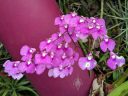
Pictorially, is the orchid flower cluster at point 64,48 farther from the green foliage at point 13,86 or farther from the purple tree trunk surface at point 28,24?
the green foliage at point 13,86

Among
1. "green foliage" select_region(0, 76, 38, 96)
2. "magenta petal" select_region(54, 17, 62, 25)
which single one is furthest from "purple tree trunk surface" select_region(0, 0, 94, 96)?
"green foliage" select_region(0, 76, 38, 96)

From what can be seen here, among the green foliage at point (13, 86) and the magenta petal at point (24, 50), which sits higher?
the magenta petal at point (24, 50)

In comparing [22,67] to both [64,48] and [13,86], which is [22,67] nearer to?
[64,48]

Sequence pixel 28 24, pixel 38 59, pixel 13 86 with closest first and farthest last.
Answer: pixel 38 59
pixel 28 24
pixel 13 86

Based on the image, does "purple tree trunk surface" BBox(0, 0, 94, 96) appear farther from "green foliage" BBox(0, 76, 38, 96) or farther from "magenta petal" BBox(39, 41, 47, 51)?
"green foliage" BBox(0, 76, 38, 96)

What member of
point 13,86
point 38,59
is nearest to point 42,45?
point 38,59

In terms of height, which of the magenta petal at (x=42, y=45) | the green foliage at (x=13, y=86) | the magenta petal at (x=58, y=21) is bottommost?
the green foliage at (x=13, y=86)

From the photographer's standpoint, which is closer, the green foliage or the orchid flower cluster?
the orchid flower cluster

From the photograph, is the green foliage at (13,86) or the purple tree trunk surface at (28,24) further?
the green foliage at (13,86)

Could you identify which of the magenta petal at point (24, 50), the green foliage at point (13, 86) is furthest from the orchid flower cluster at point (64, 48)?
the green foliage at point (13, 86)

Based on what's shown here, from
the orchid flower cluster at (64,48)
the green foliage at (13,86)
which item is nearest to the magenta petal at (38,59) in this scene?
the orchid flower cluster at (64,48)

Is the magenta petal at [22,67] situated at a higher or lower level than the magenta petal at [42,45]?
lower

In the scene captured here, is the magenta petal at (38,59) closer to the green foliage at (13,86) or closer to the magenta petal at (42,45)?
the magenta petal at (42,45)
